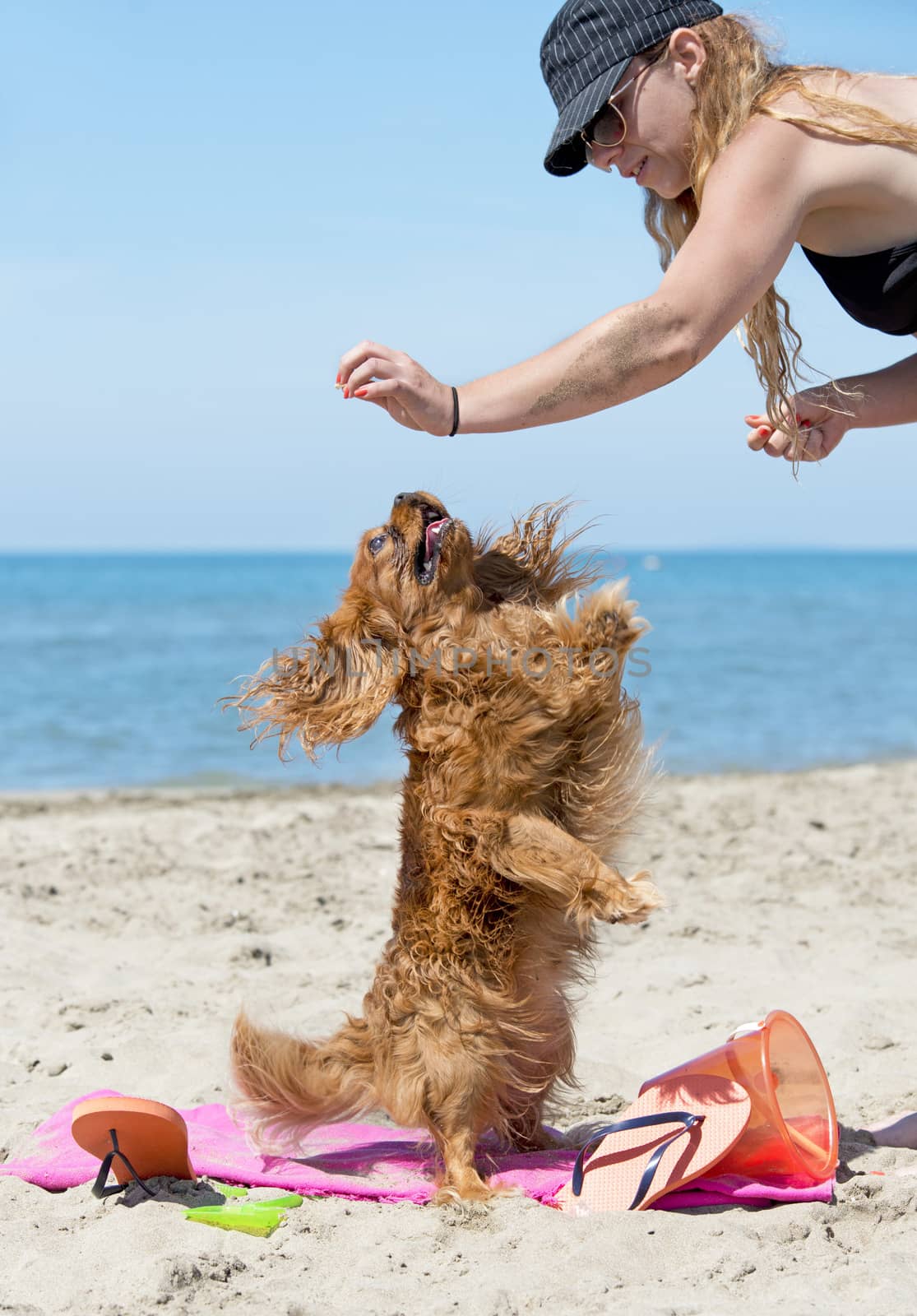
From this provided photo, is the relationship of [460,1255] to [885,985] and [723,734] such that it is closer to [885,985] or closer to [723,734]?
[885,985]

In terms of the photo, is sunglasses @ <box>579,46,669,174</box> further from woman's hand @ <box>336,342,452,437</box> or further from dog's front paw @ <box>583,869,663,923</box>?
dog's front paw @ <box>583,869,663,923</box>

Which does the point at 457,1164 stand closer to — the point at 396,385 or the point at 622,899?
the point at 622,899

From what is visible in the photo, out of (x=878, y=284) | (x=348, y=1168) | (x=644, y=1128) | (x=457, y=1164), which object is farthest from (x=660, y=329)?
(x=348, y=1168)

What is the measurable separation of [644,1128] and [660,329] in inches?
79.4

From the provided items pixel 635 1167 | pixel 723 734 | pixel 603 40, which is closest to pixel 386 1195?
pixel 635 1167

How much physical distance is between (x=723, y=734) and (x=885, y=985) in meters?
8.81

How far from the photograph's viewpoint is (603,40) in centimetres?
279

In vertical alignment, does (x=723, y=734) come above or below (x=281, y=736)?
below

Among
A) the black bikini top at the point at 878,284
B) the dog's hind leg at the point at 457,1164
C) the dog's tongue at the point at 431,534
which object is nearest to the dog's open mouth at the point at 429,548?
the dog's tongue at the point at 431,534

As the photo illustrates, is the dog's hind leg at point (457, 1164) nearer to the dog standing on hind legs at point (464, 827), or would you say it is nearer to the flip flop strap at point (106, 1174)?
the dog standing on hind legs at point (464, 827)

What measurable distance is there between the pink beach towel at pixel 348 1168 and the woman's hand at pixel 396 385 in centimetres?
200

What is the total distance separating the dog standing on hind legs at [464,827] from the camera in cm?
341

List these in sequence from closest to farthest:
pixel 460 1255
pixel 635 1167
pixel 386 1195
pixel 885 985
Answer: pixel 460 1255 → pixel 635 1167 → pixel 386 1195 → pixel 885 985

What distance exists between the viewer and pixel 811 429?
3.43 metres
